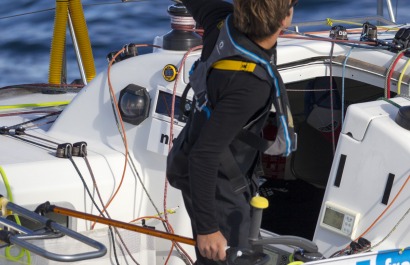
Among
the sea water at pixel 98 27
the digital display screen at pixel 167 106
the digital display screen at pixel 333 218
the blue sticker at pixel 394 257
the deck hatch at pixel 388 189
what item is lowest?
the sea water at pixel 98 27

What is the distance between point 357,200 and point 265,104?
90 centimetres

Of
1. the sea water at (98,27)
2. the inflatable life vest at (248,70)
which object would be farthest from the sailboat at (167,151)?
the sea water at (98,27)

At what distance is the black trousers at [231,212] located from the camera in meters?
3.36

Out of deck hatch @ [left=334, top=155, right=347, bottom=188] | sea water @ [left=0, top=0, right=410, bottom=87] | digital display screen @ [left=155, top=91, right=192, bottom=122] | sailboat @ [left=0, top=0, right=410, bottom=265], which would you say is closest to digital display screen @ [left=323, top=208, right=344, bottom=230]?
sailboat @ [left=0, top=0, right=410, bottom=265]

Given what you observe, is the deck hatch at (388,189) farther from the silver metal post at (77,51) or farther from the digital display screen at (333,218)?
the silver metal post at (77,51)

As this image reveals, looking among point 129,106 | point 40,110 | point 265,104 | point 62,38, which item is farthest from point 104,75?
point 265,104

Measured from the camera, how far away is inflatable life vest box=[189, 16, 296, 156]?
313 cm

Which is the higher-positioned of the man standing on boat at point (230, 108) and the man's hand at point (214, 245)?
the man standing on boat at point (230, 108)

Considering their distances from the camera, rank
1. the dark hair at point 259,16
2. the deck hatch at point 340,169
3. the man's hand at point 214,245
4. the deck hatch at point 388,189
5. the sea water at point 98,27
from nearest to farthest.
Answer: the dark hair at point 259,16, the man's hand at point 214,245, the deck hatch at point 388,189, the deck hatch at point 340,169, the sea water at point 98,27

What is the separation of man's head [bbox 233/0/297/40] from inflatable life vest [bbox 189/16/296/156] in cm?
5

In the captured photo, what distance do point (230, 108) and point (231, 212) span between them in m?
0.49

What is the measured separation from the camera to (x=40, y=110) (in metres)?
5.40

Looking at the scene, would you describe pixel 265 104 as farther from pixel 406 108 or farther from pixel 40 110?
pixel 40 110

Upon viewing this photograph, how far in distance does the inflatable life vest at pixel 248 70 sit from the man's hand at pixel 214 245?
1.12 ft
